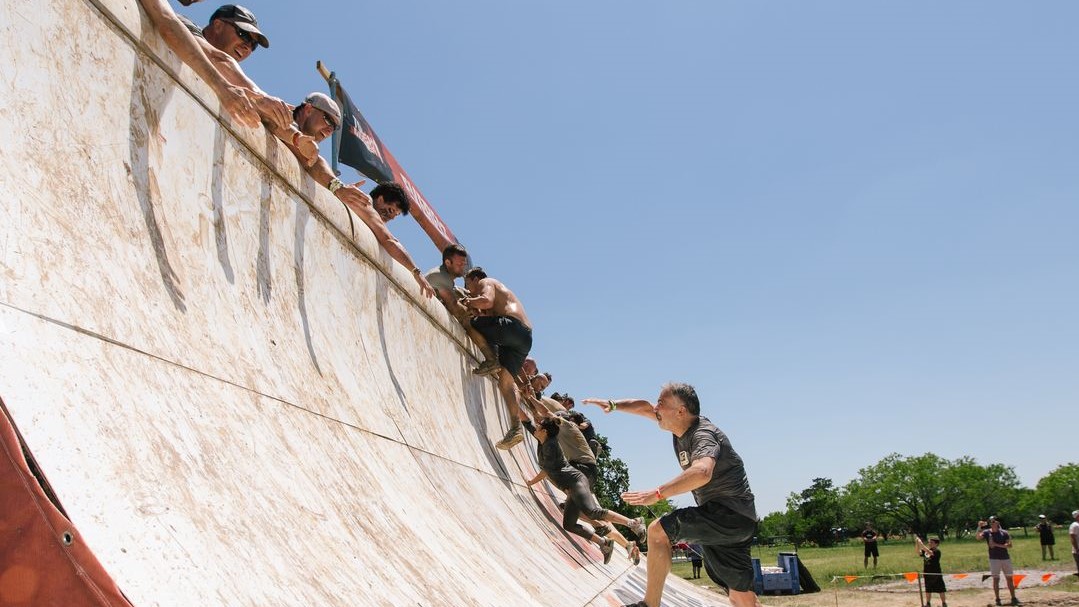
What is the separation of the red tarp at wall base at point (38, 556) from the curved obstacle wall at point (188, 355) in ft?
0.07

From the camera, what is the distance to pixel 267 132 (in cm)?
327

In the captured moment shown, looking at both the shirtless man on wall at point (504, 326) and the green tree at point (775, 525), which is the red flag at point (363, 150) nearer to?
the shirtless man on wall at point (504, 326)

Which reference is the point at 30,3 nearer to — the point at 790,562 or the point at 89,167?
the point at 89,167

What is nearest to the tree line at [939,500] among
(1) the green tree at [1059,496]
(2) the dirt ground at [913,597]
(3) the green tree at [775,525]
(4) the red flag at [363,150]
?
(1) the green tree at [1059,496]

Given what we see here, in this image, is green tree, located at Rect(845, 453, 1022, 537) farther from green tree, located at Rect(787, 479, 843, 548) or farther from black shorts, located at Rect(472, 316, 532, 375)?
black shorts, located at Rect(472, 316, 532, 375)

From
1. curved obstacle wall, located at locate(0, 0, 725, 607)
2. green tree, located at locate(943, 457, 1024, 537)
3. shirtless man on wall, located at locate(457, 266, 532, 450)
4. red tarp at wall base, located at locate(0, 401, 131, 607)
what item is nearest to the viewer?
red tarp at wall base, located at locate(0, 401, 131, 607)

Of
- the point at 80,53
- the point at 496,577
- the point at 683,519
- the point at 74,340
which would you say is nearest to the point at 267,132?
the point at 80,53

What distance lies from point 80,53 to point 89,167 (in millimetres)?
392

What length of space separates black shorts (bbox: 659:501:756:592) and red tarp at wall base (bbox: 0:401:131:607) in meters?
3.13

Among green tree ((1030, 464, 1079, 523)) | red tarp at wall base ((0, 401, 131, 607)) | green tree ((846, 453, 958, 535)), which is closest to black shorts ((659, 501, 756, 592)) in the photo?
red tarp at wall base ((0, 401, 131, 607))

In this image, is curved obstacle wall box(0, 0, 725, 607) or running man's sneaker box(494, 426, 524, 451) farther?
running man's sneaker box(494, 426, 524, 451)

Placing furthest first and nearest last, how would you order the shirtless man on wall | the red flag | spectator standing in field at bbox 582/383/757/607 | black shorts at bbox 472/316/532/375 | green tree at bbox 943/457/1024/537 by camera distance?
green tree at bbox 943/457/1024/537 → the red flag → black shorts at bbox 472/316/532/375 → the shirtless man on wall → spectator standing in field at bbox 582/383/757/607

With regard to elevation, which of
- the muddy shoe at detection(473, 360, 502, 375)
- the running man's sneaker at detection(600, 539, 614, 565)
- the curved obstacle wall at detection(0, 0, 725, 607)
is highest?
the muddy shoe at detection(473, 360, 502, 375)

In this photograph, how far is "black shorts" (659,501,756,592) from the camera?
12.3ft
